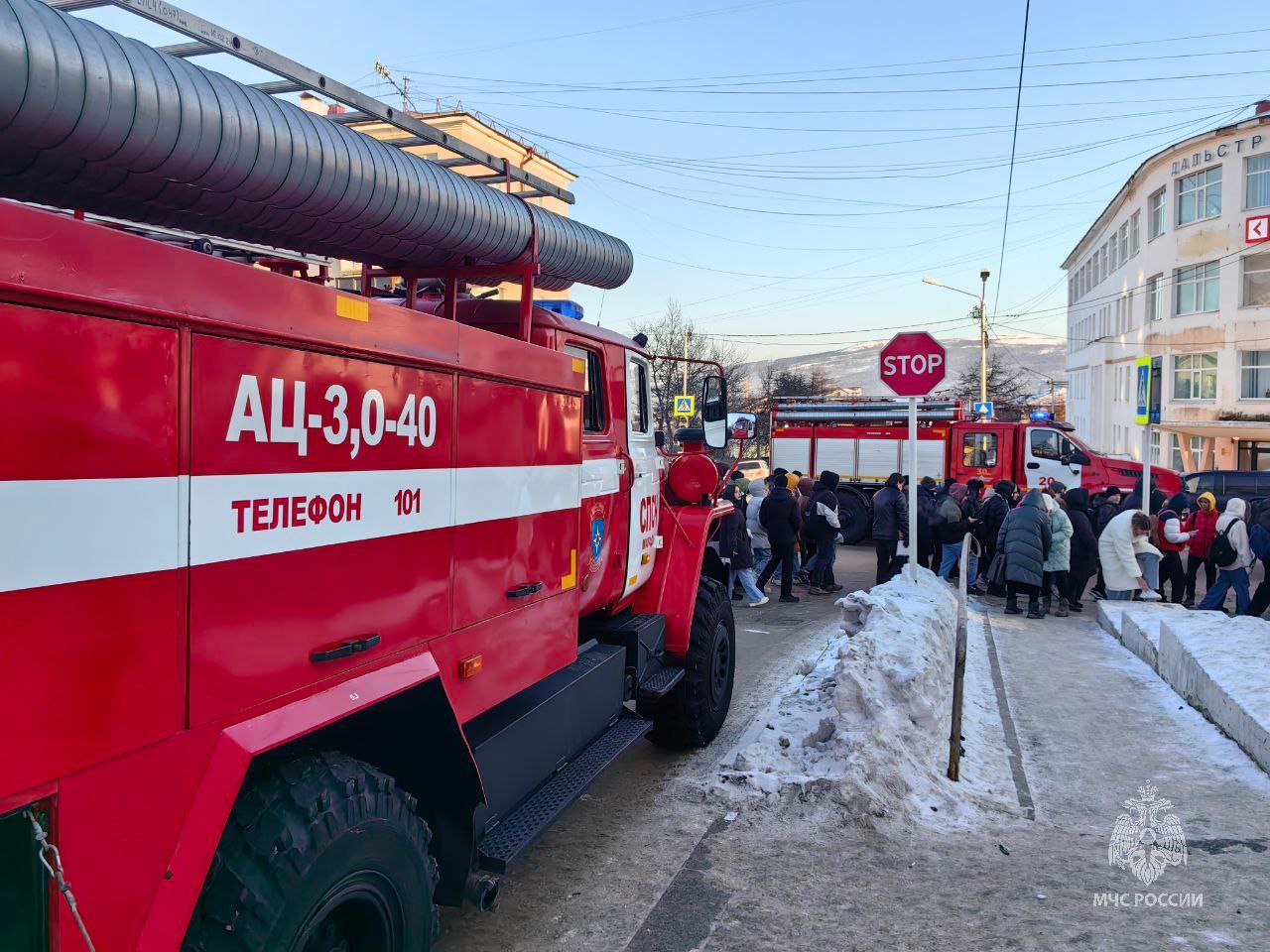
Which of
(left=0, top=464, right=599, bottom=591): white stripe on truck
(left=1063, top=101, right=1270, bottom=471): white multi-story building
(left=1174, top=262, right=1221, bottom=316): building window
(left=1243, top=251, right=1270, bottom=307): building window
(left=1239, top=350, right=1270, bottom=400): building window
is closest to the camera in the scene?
(left=0, top=464, right=599, bottom=591): white stripe on truck

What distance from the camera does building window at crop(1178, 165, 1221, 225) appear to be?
33.1 m

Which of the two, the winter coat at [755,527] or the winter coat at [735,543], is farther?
the winter coat at [755,527]

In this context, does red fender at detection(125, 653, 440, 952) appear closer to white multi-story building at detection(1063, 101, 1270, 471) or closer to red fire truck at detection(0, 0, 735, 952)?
red fire truck at detection(0, 0, 735, 952)

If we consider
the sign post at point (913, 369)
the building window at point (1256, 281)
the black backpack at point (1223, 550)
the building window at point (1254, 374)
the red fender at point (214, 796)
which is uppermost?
the building window at point (1256, 281)

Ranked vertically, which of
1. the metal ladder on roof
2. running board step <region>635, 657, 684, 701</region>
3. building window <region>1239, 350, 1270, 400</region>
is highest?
building window <region>1239, 350, 1270, 400</region>

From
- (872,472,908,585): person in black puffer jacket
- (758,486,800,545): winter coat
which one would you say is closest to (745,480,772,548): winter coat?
(758,486,800,545): winter coat

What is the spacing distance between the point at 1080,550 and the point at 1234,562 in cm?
169

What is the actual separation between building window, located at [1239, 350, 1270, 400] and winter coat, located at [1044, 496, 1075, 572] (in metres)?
26.3

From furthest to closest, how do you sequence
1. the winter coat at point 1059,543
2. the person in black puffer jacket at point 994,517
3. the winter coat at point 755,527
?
the person in black puffer jacket at point 994,517, the winter coat at point 755,527, the winter coat at point 1059,543

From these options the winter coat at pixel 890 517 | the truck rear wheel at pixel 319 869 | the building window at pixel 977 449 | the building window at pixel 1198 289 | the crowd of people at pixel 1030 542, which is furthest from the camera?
the building window at pixel 1198 289

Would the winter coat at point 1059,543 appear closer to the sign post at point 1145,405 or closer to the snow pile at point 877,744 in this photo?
the sign post at point 1145,405

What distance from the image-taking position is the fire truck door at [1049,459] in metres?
19.4

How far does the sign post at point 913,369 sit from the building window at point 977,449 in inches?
423

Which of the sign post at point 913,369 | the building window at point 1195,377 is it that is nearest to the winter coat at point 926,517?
the sign post at point 913,369
